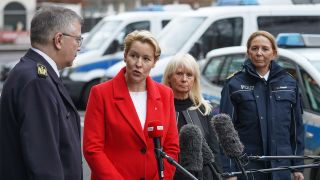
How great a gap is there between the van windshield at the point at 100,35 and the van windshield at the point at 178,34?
3.32 meters

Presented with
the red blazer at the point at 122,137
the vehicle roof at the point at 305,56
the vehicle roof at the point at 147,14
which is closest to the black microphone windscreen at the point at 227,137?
the red blazer at the point at 122,137

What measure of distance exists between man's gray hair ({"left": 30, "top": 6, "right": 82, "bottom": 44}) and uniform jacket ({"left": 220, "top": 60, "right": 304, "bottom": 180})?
1889 millimetres

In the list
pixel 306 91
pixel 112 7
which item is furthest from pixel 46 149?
pixel 112 7

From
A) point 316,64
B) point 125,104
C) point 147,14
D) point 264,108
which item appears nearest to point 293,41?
point 316,64

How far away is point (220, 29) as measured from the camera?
13.7 m

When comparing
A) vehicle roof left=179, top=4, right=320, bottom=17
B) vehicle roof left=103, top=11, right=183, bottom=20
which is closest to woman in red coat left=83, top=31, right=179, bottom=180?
vehicle roof left=179, top=4, right=320, bottom=17

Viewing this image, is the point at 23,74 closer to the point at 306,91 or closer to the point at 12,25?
the point at 306,91

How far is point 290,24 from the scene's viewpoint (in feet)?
45.8

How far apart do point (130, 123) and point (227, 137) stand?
1.74 feet

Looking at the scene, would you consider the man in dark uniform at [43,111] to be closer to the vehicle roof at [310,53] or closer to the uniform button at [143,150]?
the uniform button at [143,150]

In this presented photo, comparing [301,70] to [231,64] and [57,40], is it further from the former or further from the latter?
[57,40]

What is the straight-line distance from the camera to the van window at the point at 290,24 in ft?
45.2

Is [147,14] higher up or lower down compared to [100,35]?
higher up

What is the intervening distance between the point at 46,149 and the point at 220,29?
33.3 ft
